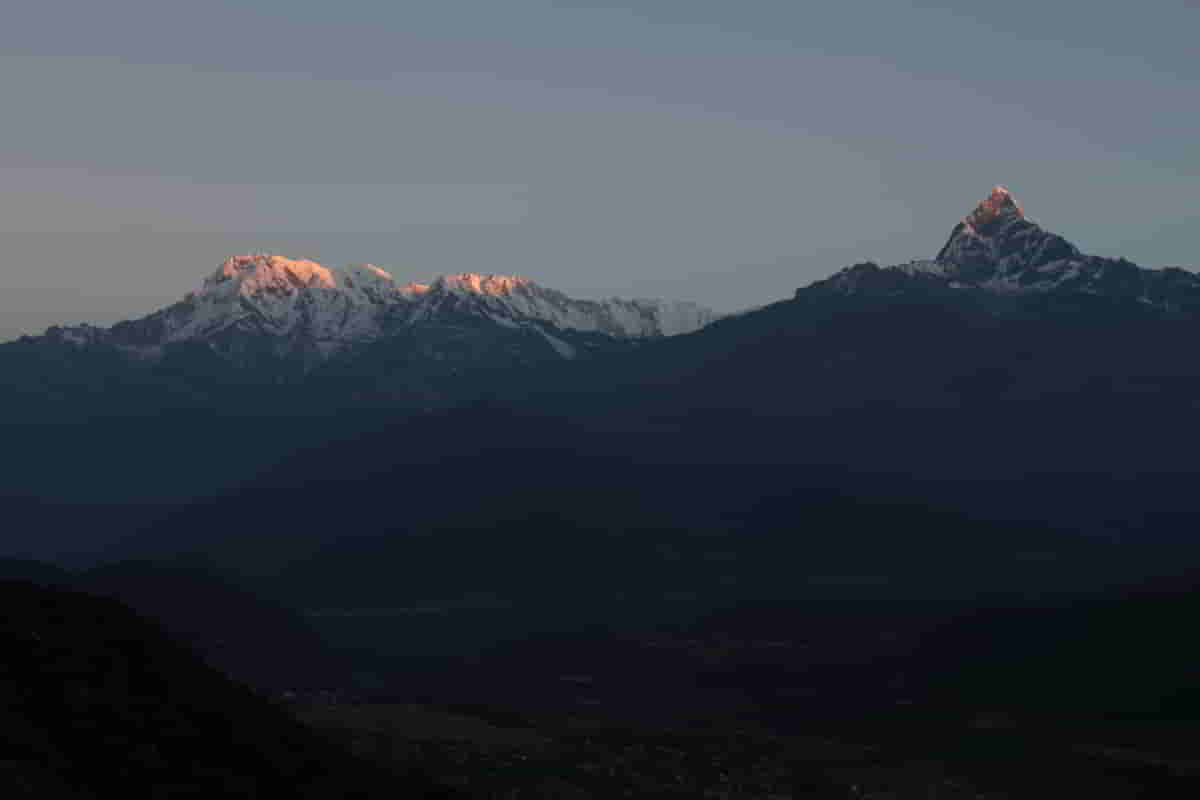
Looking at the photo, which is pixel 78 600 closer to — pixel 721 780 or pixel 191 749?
pixel 191 749

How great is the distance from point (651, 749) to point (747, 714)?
33.5 meters

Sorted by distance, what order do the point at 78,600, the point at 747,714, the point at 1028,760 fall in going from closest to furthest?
the point at 78,600 → the point at 1028,760 → the point at 747,714

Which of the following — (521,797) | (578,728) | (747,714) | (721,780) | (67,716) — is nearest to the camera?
(67,716)

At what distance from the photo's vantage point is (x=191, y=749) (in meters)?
83.5

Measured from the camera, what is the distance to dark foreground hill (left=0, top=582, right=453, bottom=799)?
76.6m

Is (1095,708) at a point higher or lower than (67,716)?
lower

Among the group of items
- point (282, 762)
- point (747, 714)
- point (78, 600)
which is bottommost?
point (747, 714)

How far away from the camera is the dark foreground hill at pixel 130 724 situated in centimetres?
7656

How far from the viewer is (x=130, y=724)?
3255 inches

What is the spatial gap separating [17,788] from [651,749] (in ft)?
318

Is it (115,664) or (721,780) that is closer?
(115,664)

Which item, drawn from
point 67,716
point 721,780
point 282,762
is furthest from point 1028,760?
point 67,716

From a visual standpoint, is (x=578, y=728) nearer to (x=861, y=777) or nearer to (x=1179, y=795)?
→ (x=861, y=777)

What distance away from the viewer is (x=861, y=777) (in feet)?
467
